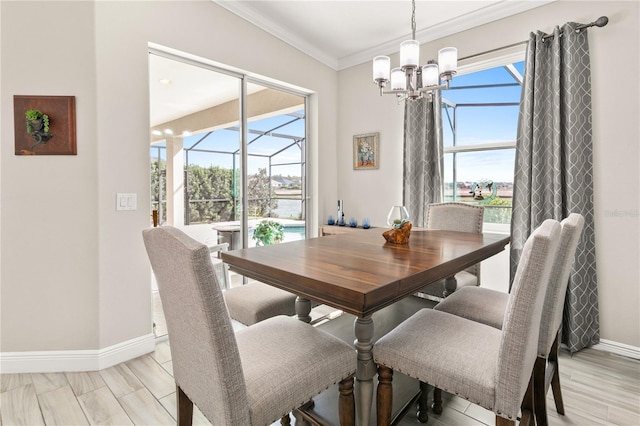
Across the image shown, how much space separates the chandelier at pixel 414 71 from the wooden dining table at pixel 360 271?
3.04ft

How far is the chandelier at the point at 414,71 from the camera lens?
187 centimetres

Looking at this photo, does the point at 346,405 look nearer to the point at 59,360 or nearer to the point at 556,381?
the point at 556,381

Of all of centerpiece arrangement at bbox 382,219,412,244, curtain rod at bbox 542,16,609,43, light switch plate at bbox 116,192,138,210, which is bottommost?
centerpiece arrangement at bbox 382,219,412,244

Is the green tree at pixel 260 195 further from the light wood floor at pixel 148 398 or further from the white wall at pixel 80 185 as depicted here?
the light wood floor at pixel 148 398

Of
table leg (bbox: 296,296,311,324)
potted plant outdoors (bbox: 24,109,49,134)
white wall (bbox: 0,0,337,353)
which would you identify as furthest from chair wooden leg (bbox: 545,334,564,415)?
potted plant outdoors (bbox: 24,109,49,134)

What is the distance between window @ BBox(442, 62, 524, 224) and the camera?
115 inches

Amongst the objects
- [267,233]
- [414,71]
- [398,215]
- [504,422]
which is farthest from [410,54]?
[267,233]

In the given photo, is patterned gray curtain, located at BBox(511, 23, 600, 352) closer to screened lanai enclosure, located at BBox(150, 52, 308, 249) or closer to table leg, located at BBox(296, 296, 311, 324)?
table leg, located at BBox(296, 296, 311, 324)

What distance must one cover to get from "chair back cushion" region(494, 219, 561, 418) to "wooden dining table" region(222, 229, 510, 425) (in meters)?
0.33

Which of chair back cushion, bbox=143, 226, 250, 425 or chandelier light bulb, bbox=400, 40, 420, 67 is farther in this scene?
chandelier light bulb, bbox=400, 40, 420, 67

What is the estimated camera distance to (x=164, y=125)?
2576mm

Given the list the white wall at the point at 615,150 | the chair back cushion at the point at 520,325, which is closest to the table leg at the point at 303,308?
the chair back cushion at the point at 520,325

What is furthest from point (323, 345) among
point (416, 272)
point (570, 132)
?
point (570, 132)

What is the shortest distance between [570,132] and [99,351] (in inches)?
142
